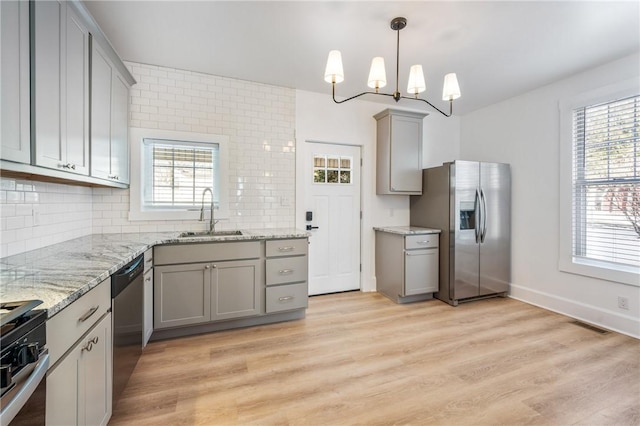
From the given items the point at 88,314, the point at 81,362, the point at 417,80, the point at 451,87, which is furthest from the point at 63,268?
the point at 451,87

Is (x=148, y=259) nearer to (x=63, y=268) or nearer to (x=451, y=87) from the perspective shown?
(x=63, y=268)

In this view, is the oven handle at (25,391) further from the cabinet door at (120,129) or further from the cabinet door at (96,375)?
the cabinet door at (120,129)

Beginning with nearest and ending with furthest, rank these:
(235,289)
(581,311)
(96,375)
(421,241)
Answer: (96,375) < (235,289) < (581,311) < (421,241)

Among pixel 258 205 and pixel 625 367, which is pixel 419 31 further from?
pixel 625 367

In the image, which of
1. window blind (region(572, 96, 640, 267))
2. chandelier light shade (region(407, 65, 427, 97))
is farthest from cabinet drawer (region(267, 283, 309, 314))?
window blind (region(572, 96, 640, 267))

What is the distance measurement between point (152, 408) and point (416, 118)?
409cm

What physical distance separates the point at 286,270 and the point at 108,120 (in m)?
2.04

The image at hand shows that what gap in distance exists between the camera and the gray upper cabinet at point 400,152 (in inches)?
151

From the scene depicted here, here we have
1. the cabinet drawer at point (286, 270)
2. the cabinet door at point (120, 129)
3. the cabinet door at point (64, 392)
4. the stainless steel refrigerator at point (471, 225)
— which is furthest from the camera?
the stainless steel refrigerator at point (471, 225)

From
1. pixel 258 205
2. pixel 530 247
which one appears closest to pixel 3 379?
pixel 258 205

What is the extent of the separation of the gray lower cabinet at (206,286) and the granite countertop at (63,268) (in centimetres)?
34

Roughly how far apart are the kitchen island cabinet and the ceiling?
6.25ft

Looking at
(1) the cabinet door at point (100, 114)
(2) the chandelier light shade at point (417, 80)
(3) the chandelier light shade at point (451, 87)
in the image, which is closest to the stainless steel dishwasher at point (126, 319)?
(1) the cabinet door at point (100, 114)

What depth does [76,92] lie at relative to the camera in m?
1.80
